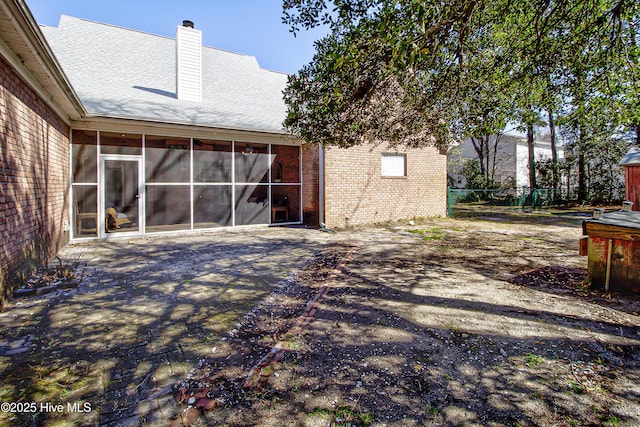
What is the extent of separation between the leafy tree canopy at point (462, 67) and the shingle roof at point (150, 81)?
15.5 ft

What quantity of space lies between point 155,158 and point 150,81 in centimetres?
407

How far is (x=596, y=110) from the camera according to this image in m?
6.12

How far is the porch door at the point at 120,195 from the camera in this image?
338 inches

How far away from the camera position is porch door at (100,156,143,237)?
8.59 meters

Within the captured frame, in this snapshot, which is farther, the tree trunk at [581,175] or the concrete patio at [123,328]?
the tree trunk at [581,175]

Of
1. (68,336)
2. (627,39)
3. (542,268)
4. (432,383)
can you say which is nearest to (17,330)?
(68,336)

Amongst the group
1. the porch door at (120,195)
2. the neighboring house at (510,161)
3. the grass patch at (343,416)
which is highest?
the neighboring house at (510,161)

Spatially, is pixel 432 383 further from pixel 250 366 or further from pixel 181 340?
pixel 181 340

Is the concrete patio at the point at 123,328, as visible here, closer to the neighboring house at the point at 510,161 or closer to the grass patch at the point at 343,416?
the grass patch at the point at 343,416

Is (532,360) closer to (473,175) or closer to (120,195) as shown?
(120,195)

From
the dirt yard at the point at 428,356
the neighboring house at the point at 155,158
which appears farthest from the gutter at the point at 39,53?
the dirt yard at the point at 428,356

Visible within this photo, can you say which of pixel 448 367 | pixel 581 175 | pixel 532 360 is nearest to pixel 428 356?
pixel 448 367

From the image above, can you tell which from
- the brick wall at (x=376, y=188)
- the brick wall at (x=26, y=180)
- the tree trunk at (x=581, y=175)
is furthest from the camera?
the tree trunk at (x=581, y=175)

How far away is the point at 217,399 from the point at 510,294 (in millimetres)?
4003
